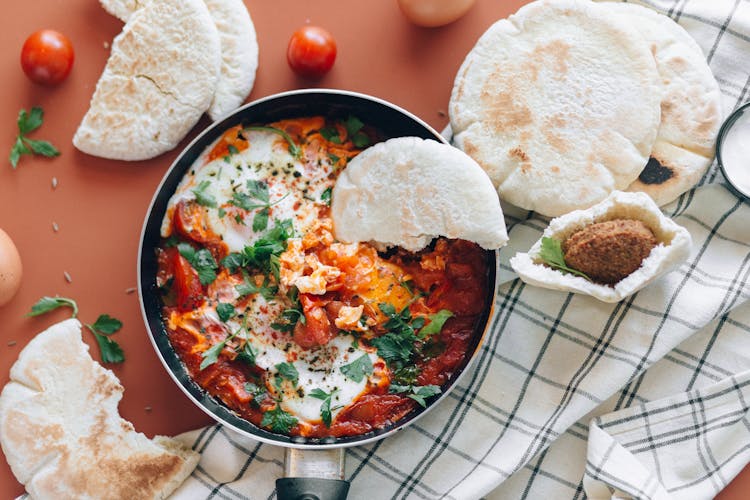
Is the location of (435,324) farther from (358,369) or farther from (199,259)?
(199,259)

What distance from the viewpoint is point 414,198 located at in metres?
3.59

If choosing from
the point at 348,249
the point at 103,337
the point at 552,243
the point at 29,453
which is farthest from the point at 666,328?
the point at 29,453

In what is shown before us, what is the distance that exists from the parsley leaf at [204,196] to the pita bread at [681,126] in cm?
205

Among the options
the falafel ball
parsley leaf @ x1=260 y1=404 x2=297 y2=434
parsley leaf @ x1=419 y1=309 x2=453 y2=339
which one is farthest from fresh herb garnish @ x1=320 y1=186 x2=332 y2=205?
the falafel ball

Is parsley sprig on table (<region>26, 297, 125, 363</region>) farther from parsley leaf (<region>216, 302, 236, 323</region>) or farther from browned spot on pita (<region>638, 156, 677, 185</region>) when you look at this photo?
browned spot on pita (<region>638, 156, 677, 185</region>)

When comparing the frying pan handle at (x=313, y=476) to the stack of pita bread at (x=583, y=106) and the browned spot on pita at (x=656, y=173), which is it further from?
the browned spot on pita at (x=656, y=173)

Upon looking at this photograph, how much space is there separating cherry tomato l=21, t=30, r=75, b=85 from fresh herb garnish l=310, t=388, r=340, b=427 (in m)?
2.14

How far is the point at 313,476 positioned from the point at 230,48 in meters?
2.17

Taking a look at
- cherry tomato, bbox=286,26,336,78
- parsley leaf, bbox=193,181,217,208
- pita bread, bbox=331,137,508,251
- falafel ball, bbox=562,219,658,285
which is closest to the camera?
falafel ball, bbox=562,219,658,285

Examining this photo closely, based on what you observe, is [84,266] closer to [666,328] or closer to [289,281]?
[289,281]

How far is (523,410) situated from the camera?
154 inches

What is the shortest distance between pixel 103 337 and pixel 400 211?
172 centimetres

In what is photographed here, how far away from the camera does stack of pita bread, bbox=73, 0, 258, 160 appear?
3867mm

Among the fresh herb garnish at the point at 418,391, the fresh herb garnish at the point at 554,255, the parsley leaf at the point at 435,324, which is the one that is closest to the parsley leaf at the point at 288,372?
the fresh herb garnish at the point at 418,391
